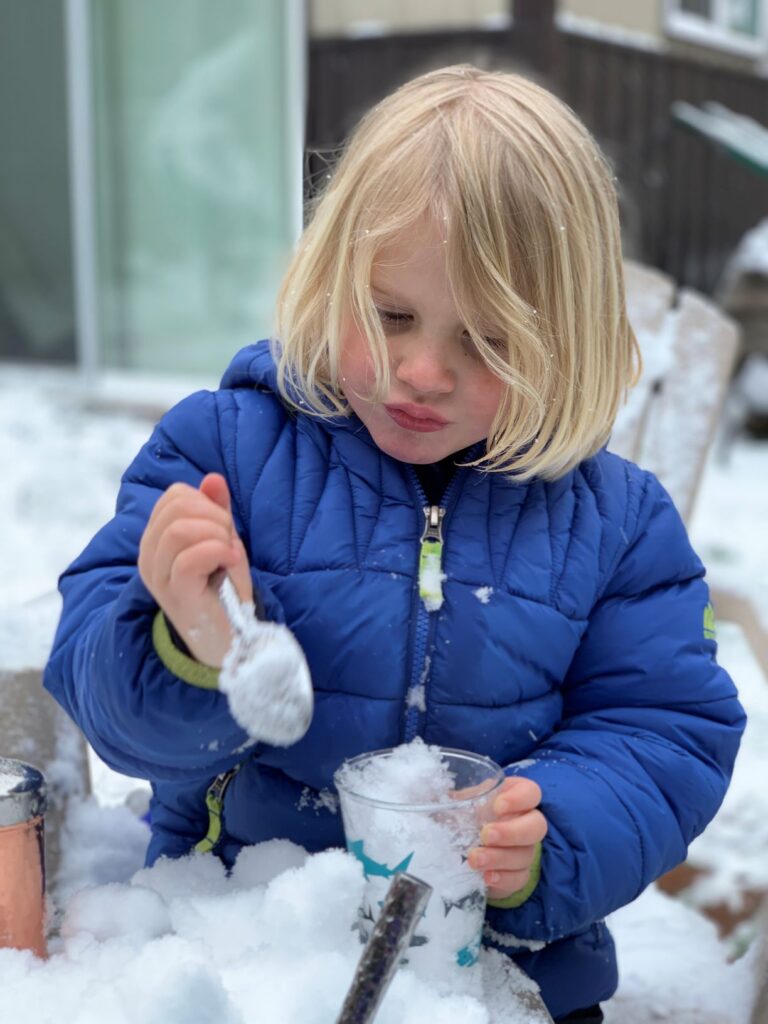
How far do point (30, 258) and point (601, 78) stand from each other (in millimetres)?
3188

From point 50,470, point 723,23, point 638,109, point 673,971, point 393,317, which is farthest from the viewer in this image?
point 723,23

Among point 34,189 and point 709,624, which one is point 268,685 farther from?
point 34,189

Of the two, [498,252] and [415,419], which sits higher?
[498,252]

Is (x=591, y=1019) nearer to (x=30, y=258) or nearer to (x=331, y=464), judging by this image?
(x=331, y=464)

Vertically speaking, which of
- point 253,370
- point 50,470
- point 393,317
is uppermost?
point 393,317

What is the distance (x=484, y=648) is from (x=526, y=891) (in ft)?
0.74

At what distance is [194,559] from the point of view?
2.96ft

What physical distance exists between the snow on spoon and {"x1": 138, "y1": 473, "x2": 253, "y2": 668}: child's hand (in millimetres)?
42

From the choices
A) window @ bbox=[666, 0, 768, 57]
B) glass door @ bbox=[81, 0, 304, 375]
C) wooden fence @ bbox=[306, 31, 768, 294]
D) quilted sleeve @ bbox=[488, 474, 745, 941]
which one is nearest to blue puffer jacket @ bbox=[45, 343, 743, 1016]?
quilted sleeve @ bbox=[488, 474, 745, 941]

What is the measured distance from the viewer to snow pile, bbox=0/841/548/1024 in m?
0.87

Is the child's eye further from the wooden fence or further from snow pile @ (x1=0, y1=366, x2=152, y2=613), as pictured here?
the wooden fence

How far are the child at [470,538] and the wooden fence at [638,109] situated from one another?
182 inches

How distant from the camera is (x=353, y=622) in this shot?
3.94ft

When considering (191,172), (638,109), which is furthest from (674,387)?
(638,109)
